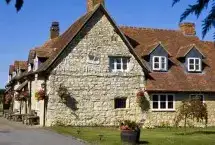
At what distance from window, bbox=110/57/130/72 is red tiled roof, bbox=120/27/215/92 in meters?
1.91

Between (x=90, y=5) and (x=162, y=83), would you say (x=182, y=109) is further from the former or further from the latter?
(x=90, y=5)

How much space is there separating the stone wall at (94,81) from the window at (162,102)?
4.17 ft

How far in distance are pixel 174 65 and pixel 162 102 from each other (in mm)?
3834

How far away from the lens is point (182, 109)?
27.2 meters

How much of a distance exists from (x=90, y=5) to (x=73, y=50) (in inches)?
170

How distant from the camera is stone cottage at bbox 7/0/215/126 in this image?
1243 inches

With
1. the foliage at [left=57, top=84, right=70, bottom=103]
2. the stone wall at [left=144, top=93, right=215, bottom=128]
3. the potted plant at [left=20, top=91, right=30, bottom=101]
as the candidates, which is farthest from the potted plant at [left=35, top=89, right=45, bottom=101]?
the stone wall at [left=144, top=93, right=215, bottom=128]

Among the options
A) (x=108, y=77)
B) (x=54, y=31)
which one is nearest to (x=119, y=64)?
(x=108, y=77)

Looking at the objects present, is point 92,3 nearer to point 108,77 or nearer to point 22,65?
point 108,77

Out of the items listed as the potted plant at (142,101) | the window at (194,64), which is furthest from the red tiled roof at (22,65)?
the window at (194,64)

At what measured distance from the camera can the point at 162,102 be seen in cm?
3347

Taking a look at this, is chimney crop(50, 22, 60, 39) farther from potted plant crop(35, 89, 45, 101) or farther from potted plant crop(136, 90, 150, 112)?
potted plant crop(136, 90, 150, 112)

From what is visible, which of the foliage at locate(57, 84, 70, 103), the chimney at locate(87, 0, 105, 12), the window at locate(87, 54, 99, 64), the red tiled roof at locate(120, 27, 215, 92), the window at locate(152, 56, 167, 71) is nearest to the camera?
the foliage at locate(57, 84, 70, 103)

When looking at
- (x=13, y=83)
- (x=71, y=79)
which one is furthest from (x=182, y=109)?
(x=13, y=83)
